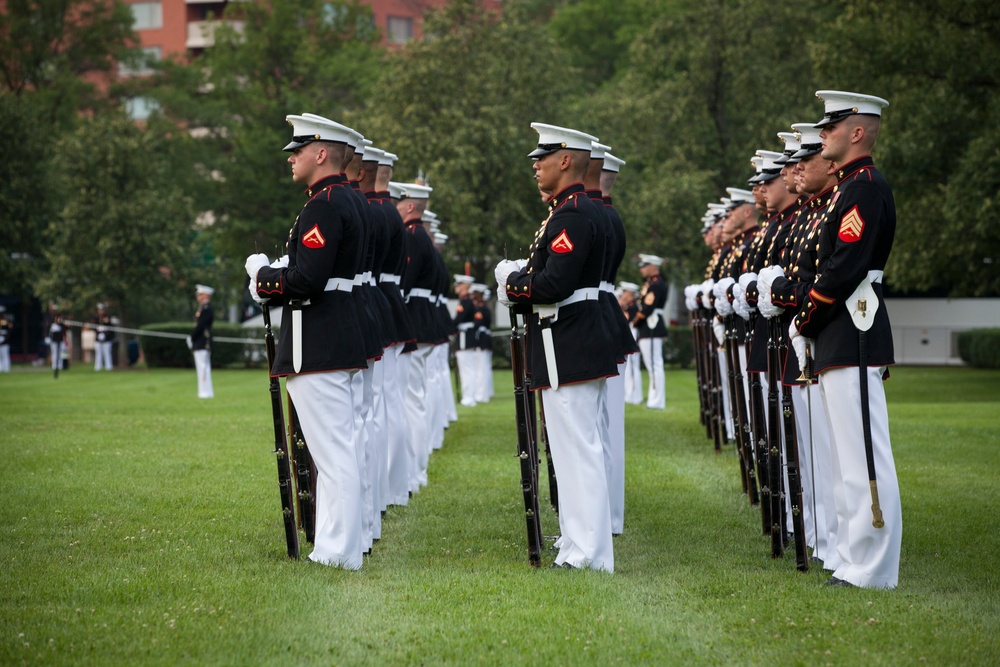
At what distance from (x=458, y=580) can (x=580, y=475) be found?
1.00m

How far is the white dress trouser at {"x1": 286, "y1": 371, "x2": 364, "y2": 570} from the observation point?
26.3 feet

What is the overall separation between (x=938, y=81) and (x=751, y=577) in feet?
74.4

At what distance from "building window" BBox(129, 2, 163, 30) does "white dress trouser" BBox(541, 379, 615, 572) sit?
68.6 meters

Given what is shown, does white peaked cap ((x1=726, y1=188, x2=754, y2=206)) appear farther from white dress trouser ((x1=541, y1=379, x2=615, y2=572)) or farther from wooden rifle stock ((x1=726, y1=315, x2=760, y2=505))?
white dress trouser ((x1=541, y1=379, x2=615, y2=572))

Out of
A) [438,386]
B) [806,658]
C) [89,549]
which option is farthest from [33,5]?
[806,658]

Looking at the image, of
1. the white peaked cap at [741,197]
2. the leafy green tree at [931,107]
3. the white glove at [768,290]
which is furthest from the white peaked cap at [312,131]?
the leafy green tree at [931,107]

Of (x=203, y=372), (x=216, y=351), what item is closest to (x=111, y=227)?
(x=216, y=351)

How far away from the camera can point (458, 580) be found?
7.55m

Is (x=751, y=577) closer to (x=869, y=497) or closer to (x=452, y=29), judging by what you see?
(x=869, y=497)

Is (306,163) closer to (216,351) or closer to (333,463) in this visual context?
(333,463)

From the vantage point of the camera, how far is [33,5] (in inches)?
2218

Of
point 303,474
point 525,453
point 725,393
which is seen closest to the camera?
point 525,453

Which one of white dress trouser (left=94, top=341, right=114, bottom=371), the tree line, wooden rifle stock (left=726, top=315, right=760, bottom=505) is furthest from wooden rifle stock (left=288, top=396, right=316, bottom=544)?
white dress trouser (left=94, top=341, right=114, bottom=371)

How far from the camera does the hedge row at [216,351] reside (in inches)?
1625
